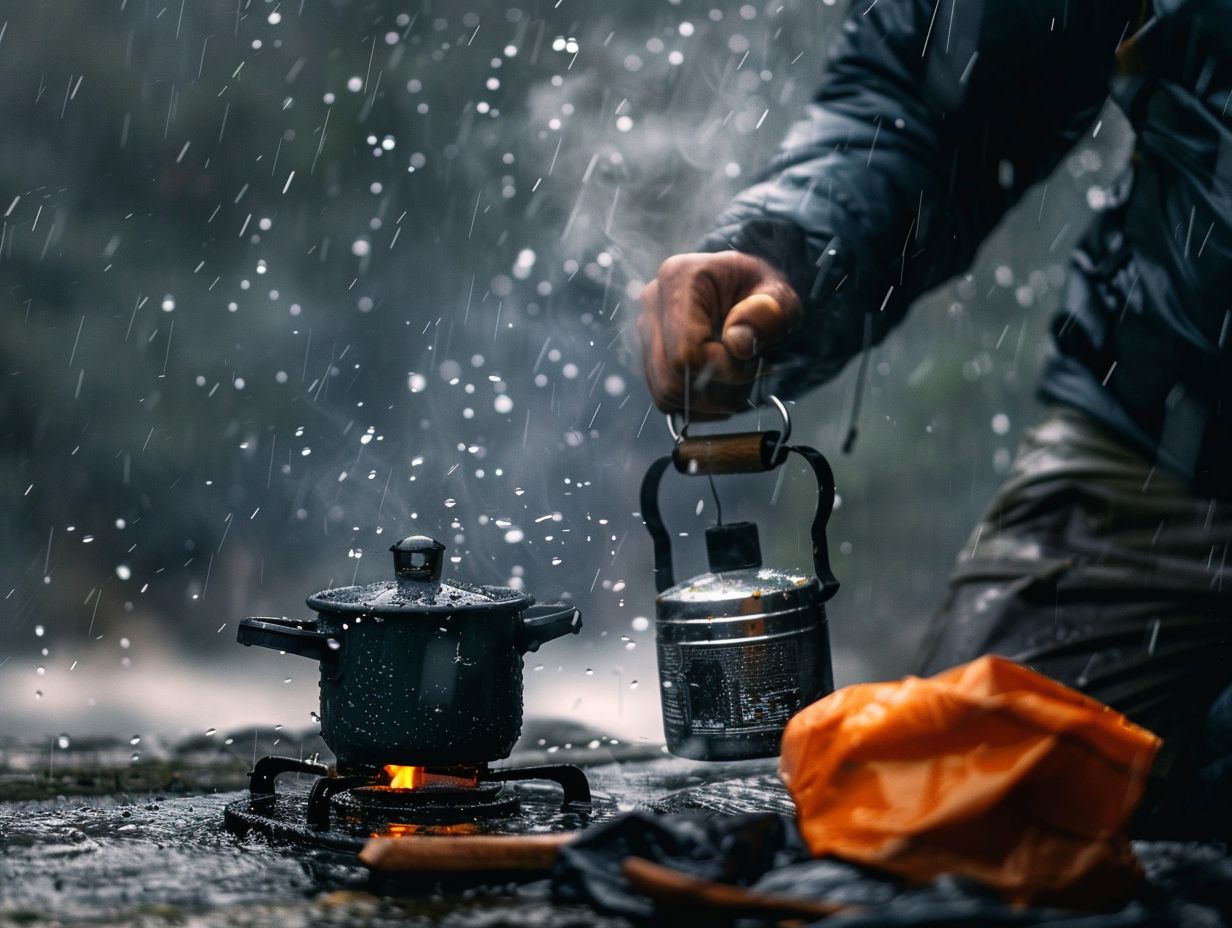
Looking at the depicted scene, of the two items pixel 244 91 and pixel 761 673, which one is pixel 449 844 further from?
pixel 244 91

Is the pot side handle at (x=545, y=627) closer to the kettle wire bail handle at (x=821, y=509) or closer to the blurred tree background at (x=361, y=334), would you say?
the kettle wire bail handle at (x=821, y=509)

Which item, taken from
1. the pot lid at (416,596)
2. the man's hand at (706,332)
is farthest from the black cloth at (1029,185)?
the pot lid at (416,596)

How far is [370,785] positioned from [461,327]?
5469 millimetres

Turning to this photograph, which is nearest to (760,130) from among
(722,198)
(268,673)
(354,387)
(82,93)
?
(722,198)

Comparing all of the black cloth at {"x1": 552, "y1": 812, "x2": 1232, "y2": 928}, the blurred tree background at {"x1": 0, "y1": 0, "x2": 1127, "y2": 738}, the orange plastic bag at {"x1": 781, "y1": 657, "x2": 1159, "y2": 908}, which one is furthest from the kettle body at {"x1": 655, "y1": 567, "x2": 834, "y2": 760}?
the blurred tree background at {"x1": 0, "y1": 0, "x2": 1127, "y2": 738}

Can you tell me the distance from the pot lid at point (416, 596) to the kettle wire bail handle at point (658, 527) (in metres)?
0.22

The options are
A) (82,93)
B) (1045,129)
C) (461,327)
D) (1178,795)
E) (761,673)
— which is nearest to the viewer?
(761,673)

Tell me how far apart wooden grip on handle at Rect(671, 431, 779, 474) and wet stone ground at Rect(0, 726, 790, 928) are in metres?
0.51

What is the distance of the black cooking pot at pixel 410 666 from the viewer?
5.75 feet

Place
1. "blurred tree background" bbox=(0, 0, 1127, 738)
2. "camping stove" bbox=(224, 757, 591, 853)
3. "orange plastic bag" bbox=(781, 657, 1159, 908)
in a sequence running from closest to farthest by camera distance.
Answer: "orange plastic bag" bbox=(781, 657, 1159, 908) → "camping stove" bbox=(224, 757, 591, 853) → "blurred tree background" bbox=(0, 0, 1127, 738)

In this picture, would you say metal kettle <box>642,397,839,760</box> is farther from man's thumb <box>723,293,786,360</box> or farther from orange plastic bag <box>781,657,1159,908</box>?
orange plastic bag <box>781,657,1159,908</box>

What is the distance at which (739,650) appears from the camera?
1.75 m

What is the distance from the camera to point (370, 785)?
1.82 meters

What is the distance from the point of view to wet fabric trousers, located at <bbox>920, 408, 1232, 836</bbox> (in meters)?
2.37
